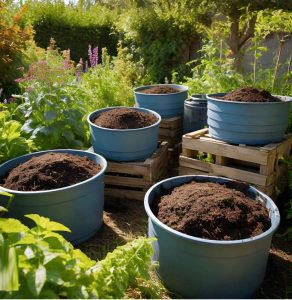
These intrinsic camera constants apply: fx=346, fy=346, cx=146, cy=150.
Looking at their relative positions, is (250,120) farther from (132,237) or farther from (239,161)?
(132,237)

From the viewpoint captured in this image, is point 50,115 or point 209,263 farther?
point 50,115

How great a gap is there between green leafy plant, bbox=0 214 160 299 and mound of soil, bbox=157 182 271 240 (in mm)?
409

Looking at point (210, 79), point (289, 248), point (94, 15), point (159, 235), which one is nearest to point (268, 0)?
point (210, 79)

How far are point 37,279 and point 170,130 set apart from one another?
3.04 metres

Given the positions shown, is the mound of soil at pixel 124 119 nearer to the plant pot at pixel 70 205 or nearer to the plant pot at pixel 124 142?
the plant pot at pixel 124 142

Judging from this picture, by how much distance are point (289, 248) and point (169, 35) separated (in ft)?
21.7

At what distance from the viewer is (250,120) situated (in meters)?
2.90

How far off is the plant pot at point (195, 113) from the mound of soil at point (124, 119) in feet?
1.90

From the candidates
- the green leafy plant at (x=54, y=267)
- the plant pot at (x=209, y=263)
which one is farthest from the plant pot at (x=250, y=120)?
the green leafy plant at (x=54, y=267)

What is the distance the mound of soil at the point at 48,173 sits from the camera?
8.52ft

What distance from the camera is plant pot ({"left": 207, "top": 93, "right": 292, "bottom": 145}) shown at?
2877mm

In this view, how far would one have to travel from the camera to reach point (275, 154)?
296 cm

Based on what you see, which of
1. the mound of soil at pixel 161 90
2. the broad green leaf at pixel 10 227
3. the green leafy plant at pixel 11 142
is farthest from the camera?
the mound of soil at pixel 161 90

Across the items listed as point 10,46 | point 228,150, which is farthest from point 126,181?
point 10,46
